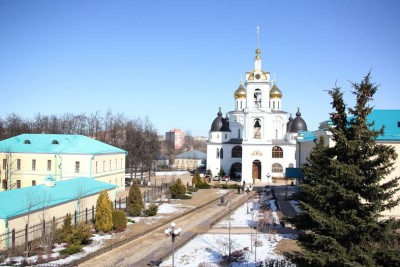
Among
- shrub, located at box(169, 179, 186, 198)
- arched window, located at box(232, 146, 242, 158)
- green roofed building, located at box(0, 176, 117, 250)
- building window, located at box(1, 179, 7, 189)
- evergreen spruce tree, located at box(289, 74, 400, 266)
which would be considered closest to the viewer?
evergreen spruce tree, located at box(289, 74, 400, 266)

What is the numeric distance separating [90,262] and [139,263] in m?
2.10

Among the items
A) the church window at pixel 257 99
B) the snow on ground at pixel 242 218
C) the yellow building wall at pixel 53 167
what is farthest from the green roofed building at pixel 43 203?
A: the church window at pixel 257 99

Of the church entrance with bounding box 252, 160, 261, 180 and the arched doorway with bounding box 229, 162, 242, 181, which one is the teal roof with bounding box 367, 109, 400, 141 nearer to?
the church entrance with bounding box 252, 160, 261, 180

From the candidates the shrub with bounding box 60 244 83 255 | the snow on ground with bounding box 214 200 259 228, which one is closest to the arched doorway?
the snow on ground with bounding box 214 200 259 228

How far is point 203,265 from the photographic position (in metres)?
15.7

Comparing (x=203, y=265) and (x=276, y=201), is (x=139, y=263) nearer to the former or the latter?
(x=203, y=265)

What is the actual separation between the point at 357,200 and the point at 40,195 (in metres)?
16.7

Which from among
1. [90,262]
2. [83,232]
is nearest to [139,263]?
[90,262]

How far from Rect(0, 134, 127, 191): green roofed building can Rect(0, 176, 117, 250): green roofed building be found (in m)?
5.79

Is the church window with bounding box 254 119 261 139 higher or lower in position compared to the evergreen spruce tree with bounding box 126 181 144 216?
higher

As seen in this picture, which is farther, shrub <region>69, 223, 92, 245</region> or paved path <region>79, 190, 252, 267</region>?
shrub <region>69, 223, 92, 245</region>

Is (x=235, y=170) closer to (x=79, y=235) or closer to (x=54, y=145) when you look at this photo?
(x=54, y=145)

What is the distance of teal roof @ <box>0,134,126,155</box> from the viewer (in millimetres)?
32875

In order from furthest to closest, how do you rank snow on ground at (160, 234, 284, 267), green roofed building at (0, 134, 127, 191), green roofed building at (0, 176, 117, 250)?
1. green roofed building at (0, 134, 127, 191)
2. green roofed building at (0, 176, 117, 250)
3. snow on ground at (160, 234, 284, 267)
